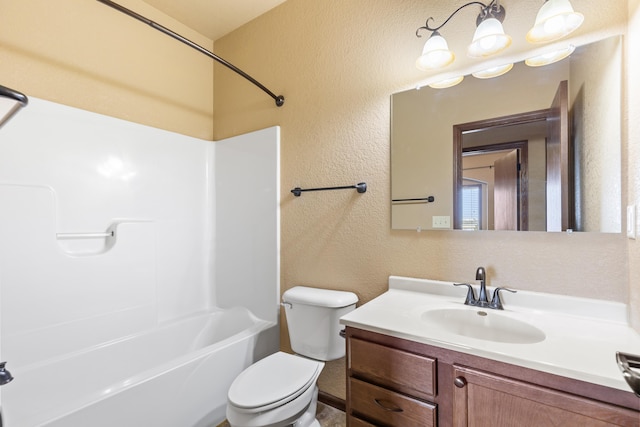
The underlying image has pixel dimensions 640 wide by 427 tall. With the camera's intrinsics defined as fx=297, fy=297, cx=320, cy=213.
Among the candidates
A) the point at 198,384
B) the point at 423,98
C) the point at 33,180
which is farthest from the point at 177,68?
the point at 198,384

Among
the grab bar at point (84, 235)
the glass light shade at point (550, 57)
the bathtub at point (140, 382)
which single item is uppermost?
the glass light shade at point (550, 57)

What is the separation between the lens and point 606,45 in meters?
1.18

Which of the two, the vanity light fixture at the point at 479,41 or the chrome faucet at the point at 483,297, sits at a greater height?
the vanity light fixture at the point at 479,41

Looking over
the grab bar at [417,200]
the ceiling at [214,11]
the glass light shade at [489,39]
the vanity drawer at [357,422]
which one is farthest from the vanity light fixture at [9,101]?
the ceiling at [214,11]

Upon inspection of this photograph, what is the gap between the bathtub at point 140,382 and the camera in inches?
52.5

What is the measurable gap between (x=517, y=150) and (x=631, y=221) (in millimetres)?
490

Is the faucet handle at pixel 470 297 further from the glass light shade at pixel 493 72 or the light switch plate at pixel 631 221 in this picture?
the glass light shade at pixel 493 72

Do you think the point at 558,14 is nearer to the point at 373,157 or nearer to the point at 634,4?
the point at 634,4

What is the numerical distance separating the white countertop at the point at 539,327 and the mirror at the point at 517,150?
0.32 meters

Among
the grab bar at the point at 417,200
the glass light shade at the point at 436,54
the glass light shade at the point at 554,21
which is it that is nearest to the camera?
the glass light shade at the point at 554,21

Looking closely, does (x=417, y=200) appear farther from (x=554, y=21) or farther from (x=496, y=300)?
(x=554, y=21)

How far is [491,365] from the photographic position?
0.92 metres

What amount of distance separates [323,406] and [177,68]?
2778mm

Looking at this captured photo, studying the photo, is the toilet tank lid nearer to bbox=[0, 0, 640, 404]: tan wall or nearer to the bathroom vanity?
bbox=[0, 0, 640, 404]: tan wall
